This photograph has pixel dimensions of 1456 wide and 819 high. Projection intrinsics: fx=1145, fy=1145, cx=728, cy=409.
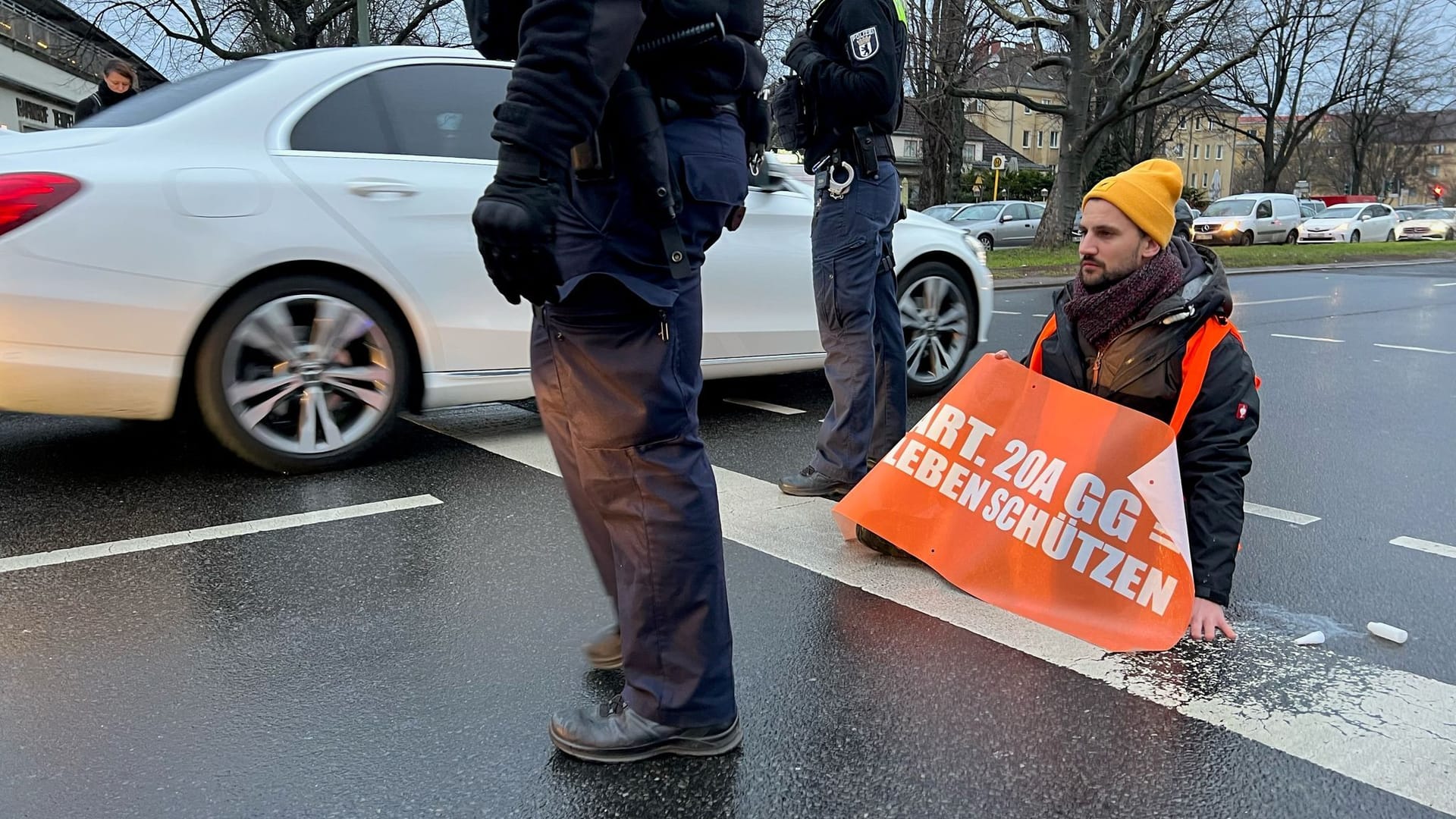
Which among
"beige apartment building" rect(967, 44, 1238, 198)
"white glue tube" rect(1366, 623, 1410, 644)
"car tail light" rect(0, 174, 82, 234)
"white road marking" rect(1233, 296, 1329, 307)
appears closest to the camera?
"white glue tube" rect(1366, 623, 1410, 644)

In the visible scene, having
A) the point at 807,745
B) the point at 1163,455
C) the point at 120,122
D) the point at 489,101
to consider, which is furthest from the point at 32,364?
the point at 1163,455

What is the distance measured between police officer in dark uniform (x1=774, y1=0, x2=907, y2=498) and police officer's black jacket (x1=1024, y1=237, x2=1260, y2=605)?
45.9 inches

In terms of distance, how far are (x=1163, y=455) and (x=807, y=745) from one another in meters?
1.12

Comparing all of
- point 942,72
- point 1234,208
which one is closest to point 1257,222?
point 1234,208

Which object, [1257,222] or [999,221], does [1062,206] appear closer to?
[999,221]

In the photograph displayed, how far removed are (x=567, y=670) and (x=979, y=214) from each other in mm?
28170

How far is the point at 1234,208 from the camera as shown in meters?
33.4

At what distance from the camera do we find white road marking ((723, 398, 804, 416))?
5.65m

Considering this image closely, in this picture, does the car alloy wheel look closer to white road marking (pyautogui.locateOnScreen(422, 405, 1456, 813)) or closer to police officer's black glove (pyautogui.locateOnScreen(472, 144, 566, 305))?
white road marking (pyautogui.locateOnScreen(422, 405, 1456, 813))

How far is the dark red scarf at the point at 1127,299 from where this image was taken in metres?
2.84

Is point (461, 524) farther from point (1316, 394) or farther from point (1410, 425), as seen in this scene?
point (1316, 394)

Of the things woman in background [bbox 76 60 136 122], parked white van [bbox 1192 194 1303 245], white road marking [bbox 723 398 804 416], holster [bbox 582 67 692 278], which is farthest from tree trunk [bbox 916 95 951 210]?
holster [bbox 582 67 692 278]

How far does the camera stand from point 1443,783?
218 cm

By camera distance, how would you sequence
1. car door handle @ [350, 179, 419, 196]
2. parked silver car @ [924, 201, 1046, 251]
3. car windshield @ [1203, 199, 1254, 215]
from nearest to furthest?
1. car door handle @ [350, 179, 419, 196]
2. parked silver car @ [924, 201, 1046, 251]
3. car windshield @ [1203, 199, 1254, 215]
